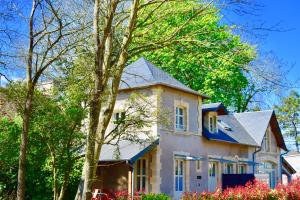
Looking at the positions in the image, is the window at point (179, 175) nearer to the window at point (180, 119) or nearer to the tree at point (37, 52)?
the window at point (180, 119)

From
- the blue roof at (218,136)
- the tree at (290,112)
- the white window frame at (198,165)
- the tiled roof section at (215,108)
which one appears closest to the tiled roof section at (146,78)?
the tiled roof section at (215,108)

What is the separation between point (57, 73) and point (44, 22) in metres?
2.25

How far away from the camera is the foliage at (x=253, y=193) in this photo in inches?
567

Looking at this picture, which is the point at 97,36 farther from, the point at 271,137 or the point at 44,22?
the point at 271,137

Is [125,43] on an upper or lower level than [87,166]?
upper

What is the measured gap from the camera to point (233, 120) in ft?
102

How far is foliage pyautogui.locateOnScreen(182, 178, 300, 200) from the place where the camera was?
47.2 ft

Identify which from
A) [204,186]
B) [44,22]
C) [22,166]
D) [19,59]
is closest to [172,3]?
[44,22]

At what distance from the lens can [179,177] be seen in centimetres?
2228

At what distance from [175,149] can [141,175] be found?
215 centimetres

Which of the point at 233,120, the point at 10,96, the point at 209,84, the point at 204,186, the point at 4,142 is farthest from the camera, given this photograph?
the point at 209,84

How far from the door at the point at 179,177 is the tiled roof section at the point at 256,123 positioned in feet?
27.8

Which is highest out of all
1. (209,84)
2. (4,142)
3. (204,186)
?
(209,84)

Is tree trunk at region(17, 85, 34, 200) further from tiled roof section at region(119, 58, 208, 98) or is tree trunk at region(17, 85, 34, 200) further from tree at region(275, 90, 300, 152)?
tree at region(275, 90, 300, 152)
